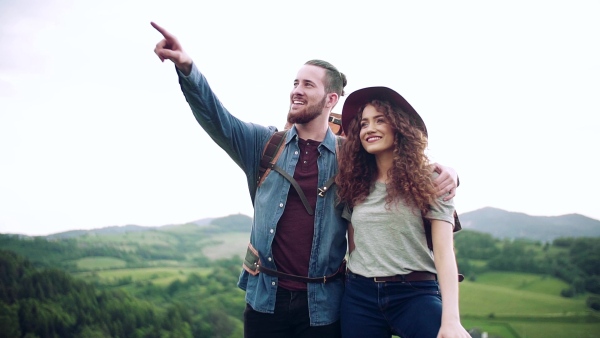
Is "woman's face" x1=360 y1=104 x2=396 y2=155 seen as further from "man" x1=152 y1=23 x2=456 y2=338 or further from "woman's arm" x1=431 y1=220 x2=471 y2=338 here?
"woman's arm" x1=431 y1=220 x2=471 y2=338

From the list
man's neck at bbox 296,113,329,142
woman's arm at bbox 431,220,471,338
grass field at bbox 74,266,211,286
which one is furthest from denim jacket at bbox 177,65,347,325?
grass field at bbox 74,266,211,286

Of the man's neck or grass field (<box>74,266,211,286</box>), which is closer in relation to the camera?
the man's neck

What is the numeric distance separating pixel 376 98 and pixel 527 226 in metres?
71.3

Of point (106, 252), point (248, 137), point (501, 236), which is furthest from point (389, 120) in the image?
point (501, 236)

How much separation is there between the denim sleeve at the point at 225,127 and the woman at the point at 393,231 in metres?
0.77

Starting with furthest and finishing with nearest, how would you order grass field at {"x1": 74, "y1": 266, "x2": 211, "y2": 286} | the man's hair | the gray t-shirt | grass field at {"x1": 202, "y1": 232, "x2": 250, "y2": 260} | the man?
grass field at {"x1": 202, "y1": 232, "x2": 250, "y2": 260}
grass field at {"x1": 74, "y1": 266, "x2": 211, "y2": 286}
the man's hair
the man
the gray t-shirt

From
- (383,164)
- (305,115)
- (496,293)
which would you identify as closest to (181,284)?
(496,293)

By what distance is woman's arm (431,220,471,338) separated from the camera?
2.68 m

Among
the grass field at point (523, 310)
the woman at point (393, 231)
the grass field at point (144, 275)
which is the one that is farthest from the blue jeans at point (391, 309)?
the grass field at point (523, 310)

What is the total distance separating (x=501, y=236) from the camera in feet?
214

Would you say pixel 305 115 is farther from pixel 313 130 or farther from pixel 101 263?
pixel 101 263

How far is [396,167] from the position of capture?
10.6 feet

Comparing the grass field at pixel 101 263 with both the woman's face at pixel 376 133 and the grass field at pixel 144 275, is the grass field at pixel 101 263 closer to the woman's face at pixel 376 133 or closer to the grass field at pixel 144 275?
the grass field at pixel 144 275

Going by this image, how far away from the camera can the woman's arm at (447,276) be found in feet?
8.79
